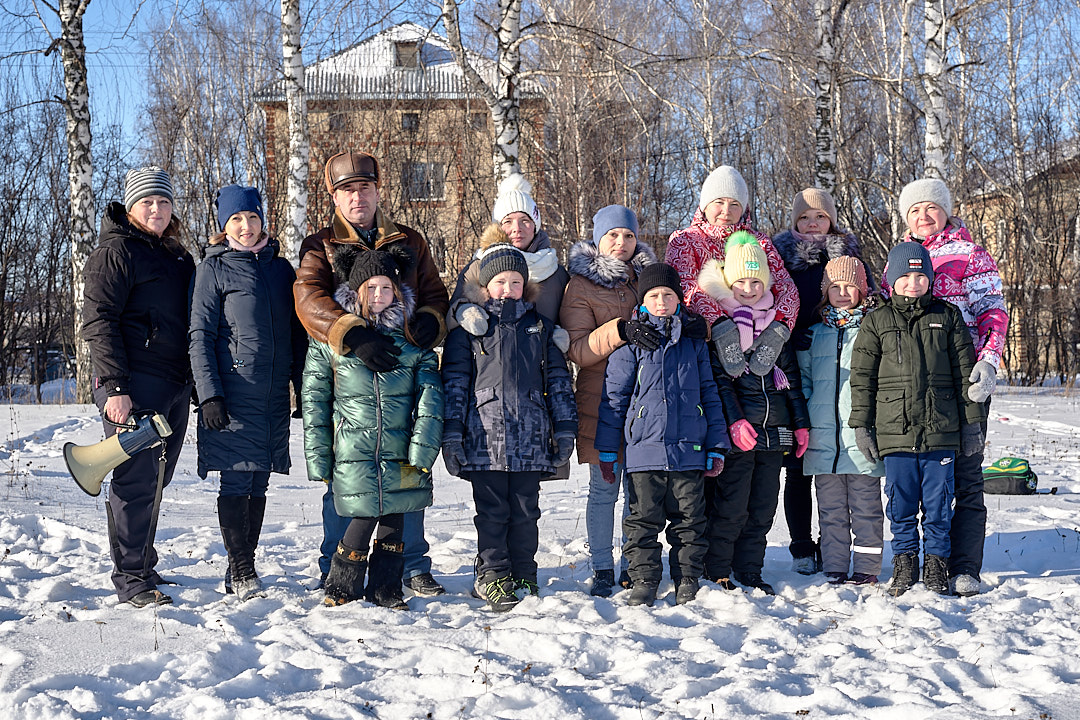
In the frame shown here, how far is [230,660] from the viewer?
3617 mm

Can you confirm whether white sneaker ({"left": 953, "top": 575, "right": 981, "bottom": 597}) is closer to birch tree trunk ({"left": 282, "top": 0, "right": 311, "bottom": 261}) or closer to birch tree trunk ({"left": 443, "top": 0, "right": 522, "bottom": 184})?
birch tree trunk ({"left": 443, "top": 0, "right": 522, "bottom": 184})

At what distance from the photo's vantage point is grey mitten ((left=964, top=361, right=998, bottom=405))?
4.64m

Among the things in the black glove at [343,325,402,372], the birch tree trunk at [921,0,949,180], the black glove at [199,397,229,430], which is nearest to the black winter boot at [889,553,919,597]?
the black glove at [343,325,402,372]

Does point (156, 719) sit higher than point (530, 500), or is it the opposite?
point (530, 500)

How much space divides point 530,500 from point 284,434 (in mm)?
1294

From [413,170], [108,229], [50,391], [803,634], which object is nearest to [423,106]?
[413,170]

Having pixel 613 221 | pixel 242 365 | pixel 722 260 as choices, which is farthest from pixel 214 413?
pixel 722 260

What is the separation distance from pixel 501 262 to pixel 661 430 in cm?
117

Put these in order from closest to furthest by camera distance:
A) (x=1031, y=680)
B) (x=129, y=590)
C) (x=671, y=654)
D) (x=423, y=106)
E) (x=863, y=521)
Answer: (x=1031, y=680), (x=671, y=654), (x=129, y=590), (x=863, y=521), (x=423, y=106)

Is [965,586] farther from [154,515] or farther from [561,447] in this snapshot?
[154,515]

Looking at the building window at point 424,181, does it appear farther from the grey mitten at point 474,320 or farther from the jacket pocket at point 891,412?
the jacket pocket at point 891,412

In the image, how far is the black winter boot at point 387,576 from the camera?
14.5ft

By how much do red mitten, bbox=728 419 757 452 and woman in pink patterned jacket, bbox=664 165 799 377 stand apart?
264mm

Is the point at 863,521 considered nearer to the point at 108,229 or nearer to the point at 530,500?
the point at 530,500
